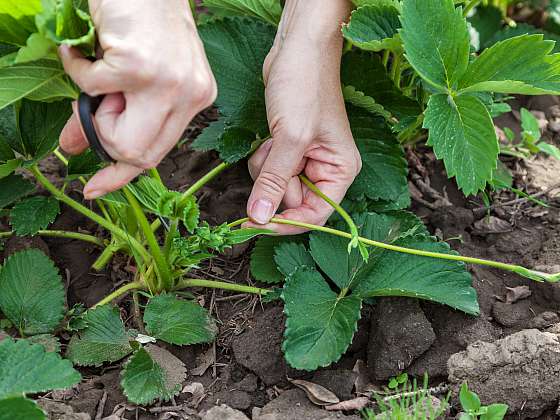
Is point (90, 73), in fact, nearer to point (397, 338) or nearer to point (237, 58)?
point (237, 58)

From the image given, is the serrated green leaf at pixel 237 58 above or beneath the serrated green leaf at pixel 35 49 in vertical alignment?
beneath

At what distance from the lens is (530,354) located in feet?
4.50

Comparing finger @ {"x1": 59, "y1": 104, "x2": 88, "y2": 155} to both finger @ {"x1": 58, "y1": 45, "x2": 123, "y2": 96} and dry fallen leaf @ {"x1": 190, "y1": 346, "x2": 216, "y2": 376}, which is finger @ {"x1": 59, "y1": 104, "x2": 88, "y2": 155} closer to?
finger @ {"x1": 58, "y1": 45, "x2": 123, "y2": 96}

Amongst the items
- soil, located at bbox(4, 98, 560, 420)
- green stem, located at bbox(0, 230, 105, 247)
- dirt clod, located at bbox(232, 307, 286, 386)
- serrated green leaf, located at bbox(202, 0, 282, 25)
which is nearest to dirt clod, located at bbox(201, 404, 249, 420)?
soil, located at bbox(4, 98, 560, 420)

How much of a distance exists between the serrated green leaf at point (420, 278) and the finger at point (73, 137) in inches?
24.3

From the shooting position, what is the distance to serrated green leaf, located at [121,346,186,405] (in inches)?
52.1

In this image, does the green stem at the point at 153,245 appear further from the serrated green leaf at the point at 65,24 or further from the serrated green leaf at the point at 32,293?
the serrated green leaf at the point at 65,24

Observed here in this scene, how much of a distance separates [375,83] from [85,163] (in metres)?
0.68

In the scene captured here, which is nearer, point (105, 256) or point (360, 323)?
point (360, 323)

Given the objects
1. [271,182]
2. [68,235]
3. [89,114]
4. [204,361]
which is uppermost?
[89,114]

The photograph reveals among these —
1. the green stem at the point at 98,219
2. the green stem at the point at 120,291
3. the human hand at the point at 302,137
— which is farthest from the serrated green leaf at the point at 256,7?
the green stem at the point at 120,291

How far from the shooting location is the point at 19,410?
1.12m

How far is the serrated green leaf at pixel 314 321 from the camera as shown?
133 cm

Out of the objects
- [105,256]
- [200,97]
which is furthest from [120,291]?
[200,97]
